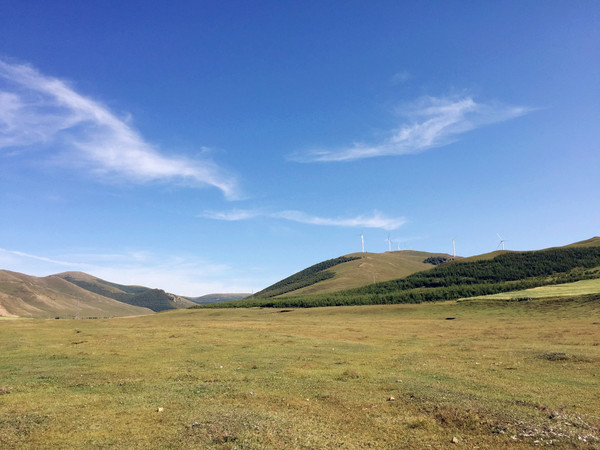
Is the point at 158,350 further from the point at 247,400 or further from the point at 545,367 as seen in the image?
the point at 545,367

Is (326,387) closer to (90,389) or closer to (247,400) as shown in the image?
(247,400)

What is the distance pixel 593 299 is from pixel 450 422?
10144 centimetres

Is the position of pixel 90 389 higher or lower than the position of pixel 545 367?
higher

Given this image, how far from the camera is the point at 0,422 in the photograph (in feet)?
61.6

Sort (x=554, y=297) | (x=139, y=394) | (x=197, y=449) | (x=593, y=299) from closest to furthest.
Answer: (x=197, y=449) → (x=139, y=394) → (x=593, y=299) → (x=554, y=297)

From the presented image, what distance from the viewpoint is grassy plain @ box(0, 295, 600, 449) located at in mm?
17062

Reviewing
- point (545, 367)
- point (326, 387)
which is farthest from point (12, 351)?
point (545, 367)

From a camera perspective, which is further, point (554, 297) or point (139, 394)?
point (554, 297)

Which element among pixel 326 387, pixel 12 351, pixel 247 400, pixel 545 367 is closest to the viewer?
pixel 247 400

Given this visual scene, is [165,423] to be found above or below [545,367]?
above

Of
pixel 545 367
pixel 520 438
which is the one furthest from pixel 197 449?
pixel 545 367

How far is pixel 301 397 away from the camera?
947 inches

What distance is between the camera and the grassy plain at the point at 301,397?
1706 cm

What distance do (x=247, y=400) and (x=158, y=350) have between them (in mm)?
26764
